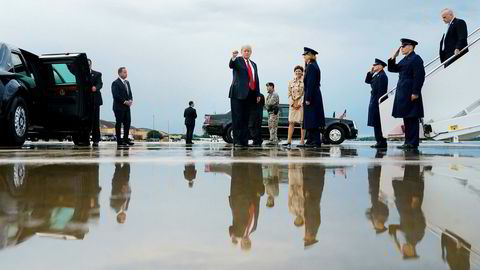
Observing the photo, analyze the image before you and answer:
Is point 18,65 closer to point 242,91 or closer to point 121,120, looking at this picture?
point 121,120

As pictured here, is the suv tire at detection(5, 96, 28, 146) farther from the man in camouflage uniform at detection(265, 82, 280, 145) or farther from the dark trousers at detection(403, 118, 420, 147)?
the man in camouflage uniform at detection(265, 82, 280, 145)

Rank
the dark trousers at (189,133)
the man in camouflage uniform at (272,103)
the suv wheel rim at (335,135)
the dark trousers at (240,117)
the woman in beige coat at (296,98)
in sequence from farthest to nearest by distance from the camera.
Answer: the suv wheel rim at (335,135), the dark trousers at (189,133), the man in camouflage uniform at (272,103), the woman in beige coat at (296,98), the dark trousers at (240,117)

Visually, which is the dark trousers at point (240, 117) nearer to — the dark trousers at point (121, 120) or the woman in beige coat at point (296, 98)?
the woman in beige coat at point (296, 98)

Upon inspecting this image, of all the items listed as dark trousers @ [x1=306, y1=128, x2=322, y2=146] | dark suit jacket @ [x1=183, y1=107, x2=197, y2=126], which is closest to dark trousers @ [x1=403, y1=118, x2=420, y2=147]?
dark trousers @ [x1=306, y1=128, x2=322, y2=146]

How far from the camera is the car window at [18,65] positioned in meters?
7.03

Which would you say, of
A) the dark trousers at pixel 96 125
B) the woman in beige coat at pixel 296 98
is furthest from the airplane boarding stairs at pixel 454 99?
the dark trousers at pixel 96 125

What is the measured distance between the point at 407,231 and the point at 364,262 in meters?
0.33

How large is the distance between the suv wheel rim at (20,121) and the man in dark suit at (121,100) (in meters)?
2.77

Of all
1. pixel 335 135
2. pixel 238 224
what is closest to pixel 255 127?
pixel 335 135

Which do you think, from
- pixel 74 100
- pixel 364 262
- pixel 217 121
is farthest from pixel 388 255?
pixel 217 121

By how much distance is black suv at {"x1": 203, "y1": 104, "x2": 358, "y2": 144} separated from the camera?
1458 centimetres

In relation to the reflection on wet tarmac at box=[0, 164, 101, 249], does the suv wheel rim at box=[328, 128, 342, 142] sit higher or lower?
higher

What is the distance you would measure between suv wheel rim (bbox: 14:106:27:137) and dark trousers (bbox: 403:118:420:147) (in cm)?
584

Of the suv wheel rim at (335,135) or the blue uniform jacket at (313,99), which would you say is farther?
the suv wheel rim at (335,135)
